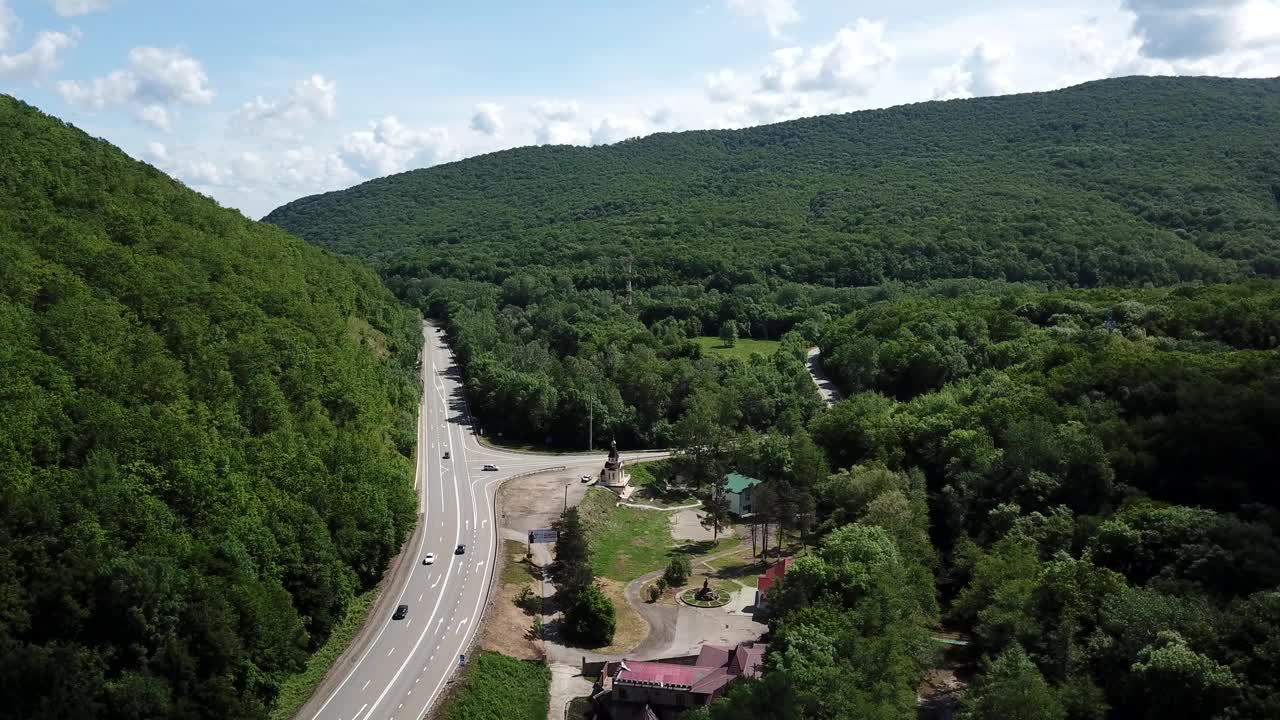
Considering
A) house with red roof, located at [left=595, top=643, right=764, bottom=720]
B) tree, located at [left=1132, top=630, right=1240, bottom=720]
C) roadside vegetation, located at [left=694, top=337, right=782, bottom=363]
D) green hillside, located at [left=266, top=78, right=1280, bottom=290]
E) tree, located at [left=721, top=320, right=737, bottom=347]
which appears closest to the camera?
tree, located at [left=1132, top=630, right=1240, bottom=720]

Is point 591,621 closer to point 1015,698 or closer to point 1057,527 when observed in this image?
point 1015,698

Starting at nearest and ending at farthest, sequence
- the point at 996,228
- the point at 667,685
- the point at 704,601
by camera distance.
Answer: the point at 667,685, the point at 704,601, the point at 996,228

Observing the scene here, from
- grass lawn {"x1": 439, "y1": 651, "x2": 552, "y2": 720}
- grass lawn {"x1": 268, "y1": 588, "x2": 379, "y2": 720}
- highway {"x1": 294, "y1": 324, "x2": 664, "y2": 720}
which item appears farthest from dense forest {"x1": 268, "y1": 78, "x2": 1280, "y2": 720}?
grass lawn {"x1": 268, "y1": 588, "x2": 379, "y2": 720}

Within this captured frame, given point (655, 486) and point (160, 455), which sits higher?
point (160, 455)

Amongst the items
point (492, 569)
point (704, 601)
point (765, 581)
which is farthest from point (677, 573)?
point (492, 569)

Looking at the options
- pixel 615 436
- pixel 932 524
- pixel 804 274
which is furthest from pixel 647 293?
pixel 932 524

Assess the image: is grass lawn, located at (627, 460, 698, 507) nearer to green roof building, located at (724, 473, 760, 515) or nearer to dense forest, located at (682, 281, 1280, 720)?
green roof building, located at (724, 473, 760, 515)
